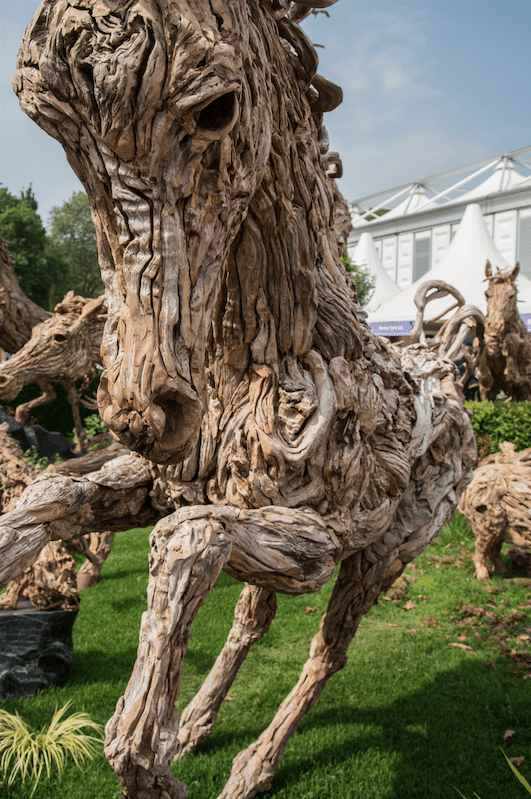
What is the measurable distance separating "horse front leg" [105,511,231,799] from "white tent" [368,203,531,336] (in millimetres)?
13431

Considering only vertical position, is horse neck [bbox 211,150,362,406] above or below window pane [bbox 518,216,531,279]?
below

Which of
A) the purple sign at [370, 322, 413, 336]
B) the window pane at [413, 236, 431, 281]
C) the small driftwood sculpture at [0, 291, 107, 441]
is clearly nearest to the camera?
the small driftwood sculpture at [0, 291, 107, 441]

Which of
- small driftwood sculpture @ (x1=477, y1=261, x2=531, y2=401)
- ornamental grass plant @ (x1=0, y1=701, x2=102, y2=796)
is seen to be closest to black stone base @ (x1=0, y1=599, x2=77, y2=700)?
ornamental grass plant @ (x1=0, y1=701, x2=102, y2=796)

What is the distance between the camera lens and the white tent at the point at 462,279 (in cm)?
1443

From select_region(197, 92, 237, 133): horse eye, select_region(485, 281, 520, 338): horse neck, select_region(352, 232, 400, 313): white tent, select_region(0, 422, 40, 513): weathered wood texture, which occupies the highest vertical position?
select_region(352, 232, 400, 313): white tent

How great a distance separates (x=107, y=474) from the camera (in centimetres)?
203

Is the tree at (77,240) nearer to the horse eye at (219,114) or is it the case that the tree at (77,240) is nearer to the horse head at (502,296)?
the horse head at (502,296)

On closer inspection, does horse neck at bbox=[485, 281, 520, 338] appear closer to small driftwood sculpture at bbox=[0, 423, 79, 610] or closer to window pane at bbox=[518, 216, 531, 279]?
small driftwood sculpture at bbox=[0, 423, 79, 610]

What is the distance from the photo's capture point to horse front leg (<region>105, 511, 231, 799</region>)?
1467mm

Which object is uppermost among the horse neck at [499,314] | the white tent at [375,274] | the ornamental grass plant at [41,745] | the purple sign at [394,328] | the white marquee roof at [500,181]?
the white marquee roof at [500,181]

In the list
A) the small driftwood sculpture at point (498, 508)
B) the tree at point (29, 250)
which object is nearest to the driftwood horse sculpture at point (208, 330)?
the small driftwood sculpture at point (498, 508)

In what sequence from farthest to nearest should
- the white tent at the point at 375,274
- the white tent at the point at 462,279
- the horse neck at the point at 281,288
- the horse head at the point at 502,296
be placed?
the white tent at the point at 375,274
the white tent at the point at 462,279
the horse head at the point at 502,296
the horse neck at the point at 281,288

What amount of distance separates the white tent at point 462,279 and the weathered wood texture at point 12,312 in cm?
1020

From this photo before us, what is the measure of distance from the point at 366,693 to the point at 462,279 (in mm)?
12577
